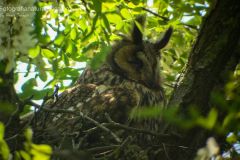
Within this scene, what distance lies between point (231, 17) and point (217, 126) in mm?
939

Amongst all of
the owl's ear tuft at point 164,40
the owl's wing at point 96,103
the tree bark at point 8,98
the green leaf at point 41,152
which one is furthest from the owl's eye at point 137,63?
the green leaf at point 41,152

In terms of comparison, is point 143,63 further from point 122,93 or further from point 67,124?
point 67,124

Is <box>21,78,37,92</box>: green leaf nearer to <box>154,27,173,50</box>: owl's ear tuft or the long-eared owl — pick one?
the long-eared owl

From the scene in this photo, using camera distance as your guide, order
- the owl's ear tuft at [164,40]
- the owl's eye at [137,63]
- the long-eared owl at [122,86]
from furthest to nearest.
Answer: the owl's eye at [137,63] → the owl's ear tuft at [164,40] → the long-eared owl at [122,86]

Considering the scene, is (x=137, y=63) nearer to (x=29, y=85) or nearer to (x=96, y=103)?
(x=96, y=103)

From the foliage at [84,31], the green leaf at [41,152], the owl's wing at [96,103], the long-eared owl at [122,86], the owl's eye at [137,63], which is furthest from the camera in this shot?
the owl's eye at [137,63]

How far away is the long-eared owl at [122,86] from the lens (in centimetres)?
271

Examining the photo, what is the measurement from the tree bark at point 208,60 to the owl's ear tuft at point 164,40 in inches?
47.8

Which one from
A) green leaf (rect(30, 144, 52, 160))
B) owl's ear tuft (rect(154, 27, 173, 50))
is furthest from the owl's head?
green leaf (rect(30, 144, 52, 160))

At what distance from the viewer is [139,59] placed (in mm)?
3436

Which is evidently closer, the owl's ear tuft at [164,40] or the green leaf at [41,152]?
the green leaf at [41,152]

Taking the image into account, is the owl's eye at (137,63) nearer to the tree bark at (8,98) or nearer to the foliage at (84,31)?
the foliage at (84,31)

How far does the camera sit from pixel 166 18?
9.55ft

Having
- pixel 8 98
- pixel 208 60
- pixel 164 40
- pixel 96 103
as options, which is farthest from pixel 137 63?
pixel 8 98
